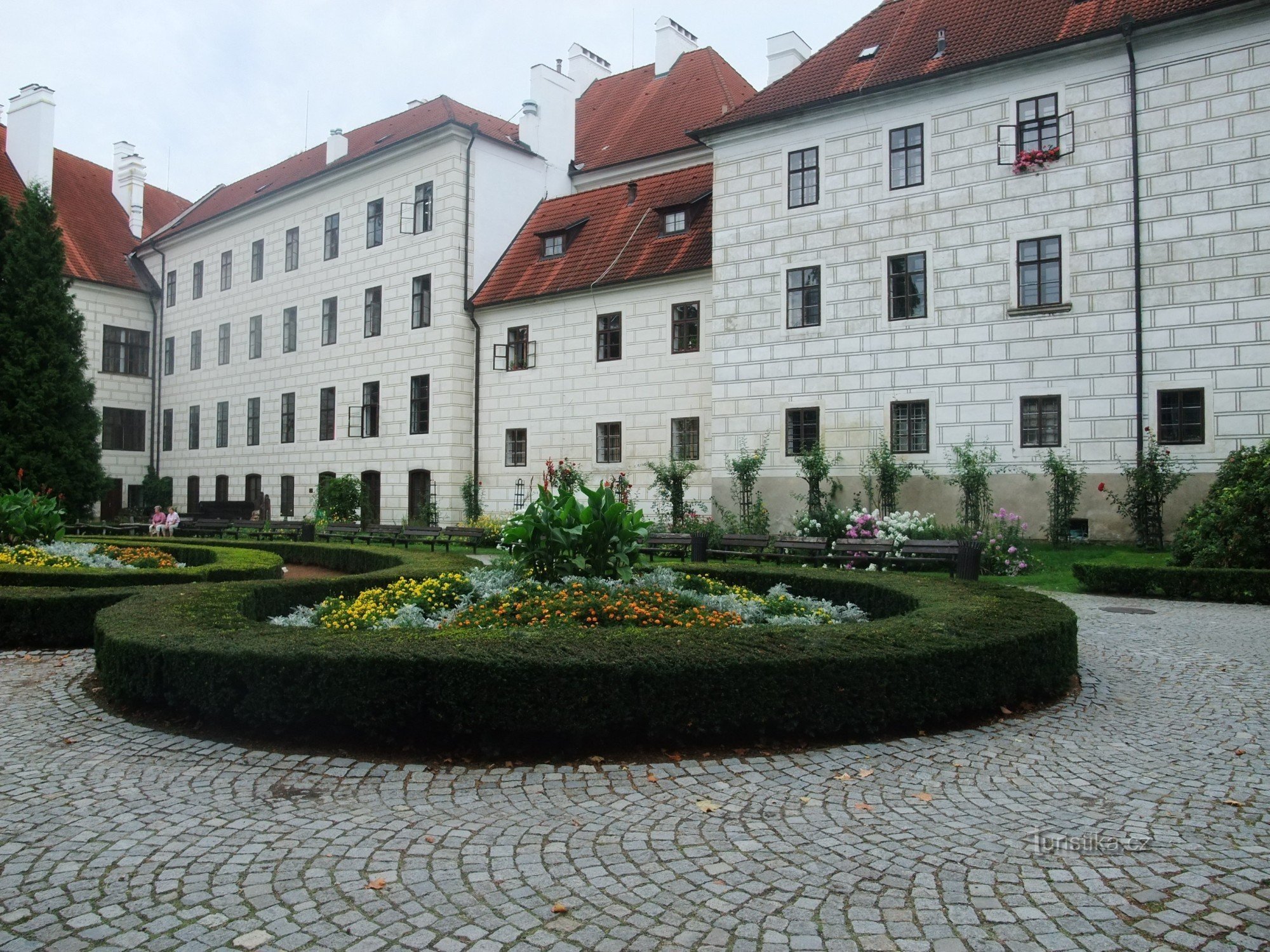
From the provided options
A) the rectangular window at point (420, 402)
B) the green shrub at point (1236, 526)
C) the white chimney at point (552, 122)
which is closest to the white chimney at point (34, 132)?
the rectangular window at point (420, 402)

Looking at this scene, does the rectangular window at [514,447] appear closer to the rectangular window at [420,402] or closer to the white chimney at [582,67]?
the rectangular window at [420,402]

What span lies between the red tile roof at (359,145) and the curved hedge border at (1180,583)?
23.5 m

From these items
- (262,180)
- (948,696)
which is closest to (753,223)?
(948,696)

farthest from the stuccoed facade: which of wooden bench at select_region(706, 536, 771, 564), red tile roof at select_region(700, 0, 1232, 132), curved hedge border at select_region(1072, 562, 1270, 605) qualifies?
curved hedge border at select_region(1072, 562, 1270, 605)

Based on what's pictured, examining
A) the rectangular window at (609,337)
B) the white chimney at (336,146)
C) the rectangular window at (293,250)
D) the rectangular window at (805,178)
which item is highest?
the white chimney at (336,146)

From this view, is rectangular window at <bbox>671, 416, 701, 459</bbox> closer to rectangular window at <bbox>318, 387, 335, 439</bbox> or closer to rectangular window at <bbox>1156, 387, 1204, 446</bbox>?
rectangular window at <bbox>1156, 387, 1204, 446</bbox>

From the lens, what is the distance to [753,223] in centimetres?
2461

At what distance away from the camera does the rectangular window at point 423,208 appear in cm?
3170

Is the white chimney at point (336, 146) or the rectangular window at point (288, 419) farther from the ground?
the white chimney at point (336, 146)

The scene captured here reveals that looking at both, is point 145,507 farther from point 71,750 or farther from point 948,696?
point 948,696

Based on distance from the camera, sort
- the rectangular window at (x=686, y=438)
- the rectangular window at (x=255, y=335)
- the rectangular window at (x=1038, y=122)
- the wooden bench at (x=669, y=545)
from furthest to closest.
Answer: the rectangular window at (x=255, y=335) < the rectangular window at (x=686, y=438) < the rectangular window at (x=1038, y=122) < the wooden bench at (x=669, y=545)

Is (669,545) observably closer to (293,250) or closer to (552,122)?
(552,122)

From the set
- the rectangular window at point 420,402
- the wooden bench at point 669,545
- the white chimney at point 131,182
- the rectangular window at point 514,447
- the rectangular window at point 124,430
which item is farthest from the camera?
the white chimney at point 131,182

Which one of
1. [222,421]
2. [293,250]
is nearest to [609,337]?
[293,250]
